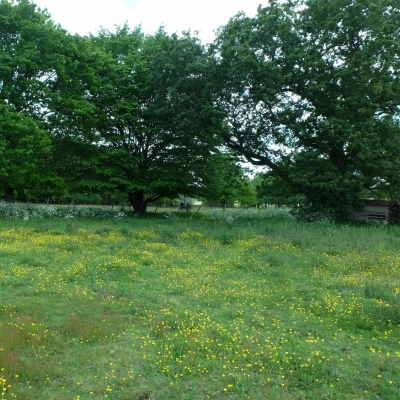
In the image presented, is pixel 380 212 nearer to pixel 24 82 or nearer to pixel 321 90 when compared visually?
pixel 321 90

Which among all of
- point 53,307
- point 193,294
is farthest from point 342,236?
point 53,307

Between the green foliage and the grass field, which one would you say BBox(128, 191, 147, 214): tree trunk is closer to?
the green foliage

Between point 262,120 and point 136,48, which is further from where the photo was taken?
point 136,48

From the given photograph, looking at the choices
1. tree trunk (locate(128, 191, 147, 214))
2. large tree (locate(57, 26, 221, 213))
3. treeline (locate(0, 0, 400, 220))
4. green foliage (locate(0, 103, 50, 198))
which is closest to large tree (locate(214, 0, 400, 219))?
treeline (locate(0, 0, 400, 220))

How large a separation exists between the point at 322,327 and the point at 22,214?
19.2 metres

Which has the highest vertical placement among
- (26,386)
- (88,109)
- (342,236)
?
(88,109)

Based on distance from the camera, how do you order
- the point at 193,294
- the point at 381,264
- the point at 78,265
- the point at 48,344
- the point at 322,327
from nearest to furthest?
the point at 48,344 < the point at 322,327 < the point at 193,294 < the point at 78,265 < the point at 381,264

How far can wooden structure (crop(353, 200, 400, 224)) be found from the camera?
2420cm

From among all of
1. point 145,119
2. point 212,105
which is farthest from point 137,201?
point 212,105

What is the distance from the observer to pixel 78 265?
9.71 meters

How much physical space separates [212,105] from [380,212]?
524 inches

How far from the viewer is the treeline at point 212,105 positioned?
19.8 meters

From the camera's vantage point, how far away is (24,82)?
68.7ft

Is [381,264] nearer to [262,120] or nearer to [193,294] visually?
[193,294]
